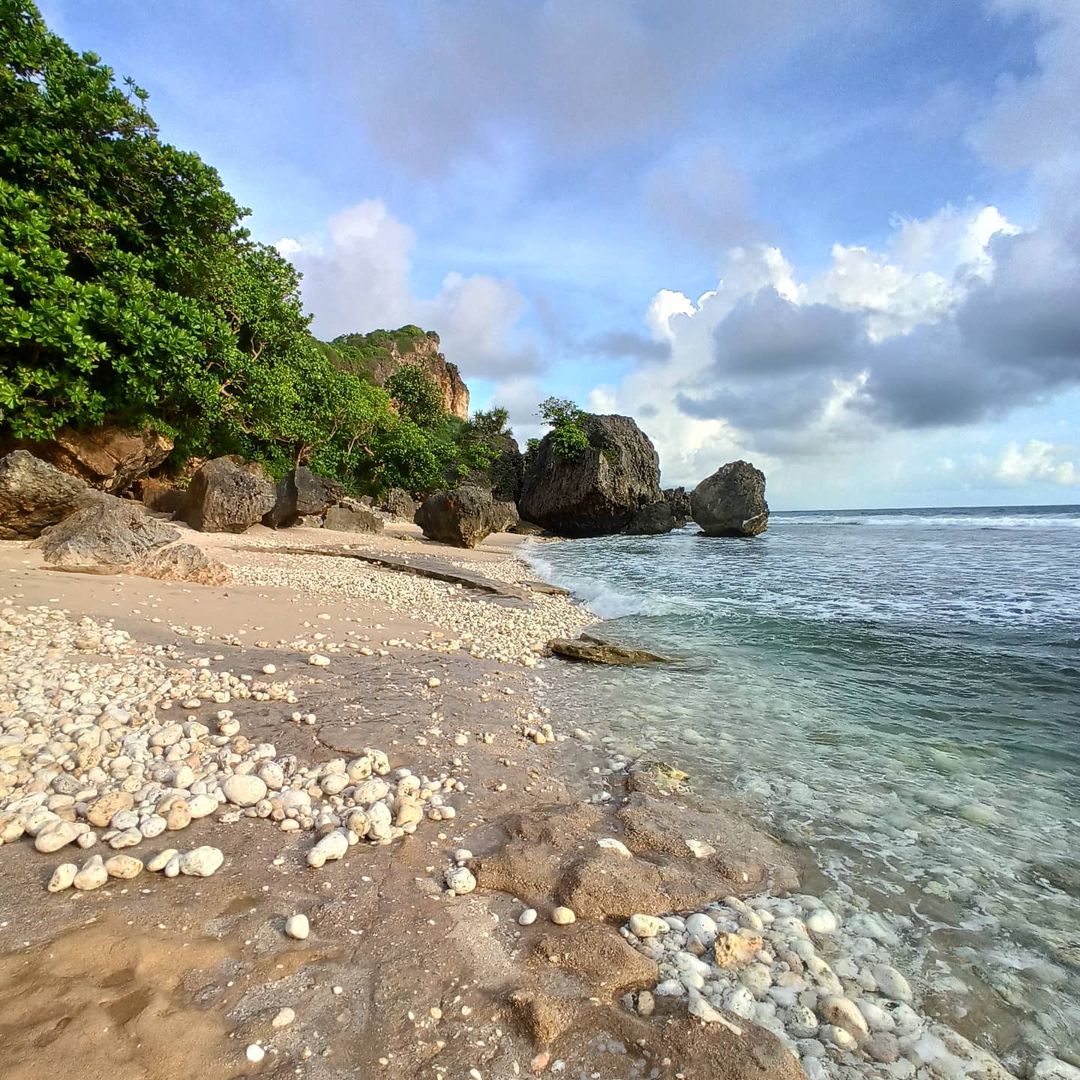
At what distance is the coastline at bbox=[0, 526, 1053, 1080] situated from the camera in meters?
2.07

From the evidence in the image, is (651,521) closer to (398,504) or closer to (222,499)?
(398,504)

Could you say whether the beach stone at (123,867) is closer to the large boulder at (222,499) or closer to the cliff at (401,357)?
the large boulder at (222,499)

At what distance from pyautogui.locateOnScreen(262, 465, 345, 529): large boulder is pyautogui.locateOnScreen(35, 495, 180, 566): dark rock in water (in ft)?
34.5

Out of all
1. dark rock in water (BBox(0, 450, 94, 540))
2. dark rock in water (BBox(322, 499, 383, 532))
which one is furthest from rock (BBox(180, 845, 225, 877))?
dark rock in water (BBox(322, 499, 383, 532))

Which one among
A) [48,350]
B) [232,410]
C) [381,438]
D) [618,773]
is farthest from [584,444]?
[618,773]

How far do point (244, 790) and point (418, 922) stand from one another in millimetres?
1547

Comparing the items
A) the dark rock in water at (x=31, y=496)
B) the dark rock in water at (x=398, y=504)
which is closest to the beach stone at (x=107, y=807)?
Result: the dark rock in water at (x=31, y=496)

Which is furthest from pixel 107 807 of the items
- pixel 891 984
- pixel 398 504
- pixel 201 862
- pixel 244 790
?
pixel 398 504

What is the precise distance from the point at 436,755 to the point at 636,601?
35.8ft

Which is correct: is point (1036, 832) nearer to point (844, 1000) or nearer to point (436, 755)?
A: point (844, 1000)

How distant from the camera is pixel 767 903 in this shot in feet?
10.6

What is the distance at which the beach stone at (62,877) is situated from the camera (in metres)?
2.65

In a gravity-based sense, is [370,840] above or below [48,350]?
below

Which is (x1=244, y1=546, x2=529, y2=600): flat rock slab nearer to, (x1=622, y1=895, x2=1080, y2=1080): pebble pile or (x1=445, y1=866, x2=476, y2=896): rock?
(x1=445, y1=866, x2=476, y2=896): rock
